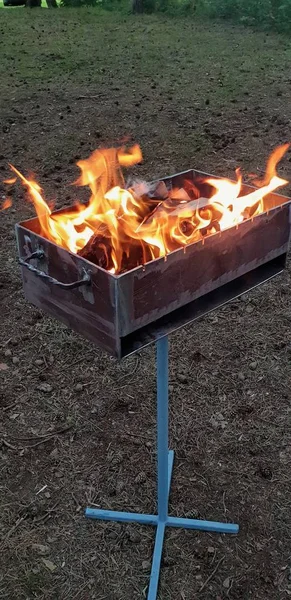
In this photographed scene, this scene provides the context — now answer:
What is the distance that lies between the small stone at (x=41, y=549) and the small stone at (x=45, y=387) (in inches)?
39.1

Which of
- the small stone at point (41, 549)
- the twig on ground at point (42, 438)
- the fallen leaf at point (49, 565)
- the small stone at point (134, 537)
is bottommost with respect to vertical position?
the fallen leaf at point (49, 565)

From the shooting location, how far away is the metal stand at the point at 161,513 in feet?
7.78

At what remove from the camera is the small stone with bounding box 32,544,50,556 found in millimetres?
2586

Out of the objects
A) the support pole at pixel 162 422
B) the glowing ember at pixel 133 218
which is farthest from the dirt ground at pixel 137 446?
the glowing ember at pixel 133 218

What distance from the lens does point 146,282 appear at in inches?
73.9

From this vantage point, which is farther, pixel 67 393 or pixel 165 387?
pixel 67 393

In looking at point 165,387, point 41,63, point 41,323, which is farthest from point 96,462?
point 41,63

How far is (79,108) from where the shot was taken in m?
7.94

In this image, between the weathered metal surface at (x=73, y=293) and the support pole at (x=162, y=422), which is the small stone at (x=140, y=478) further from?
the weathered metal surface at (x=73, y=293)

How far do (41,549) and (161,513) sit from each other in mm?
537

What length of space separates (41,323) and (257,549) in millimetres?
2064

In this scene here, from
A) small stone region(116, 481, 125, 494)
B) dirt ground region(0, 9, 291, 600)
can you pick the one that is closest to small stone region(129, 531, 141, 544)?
dirt ground region(0, 9, 291, 600)

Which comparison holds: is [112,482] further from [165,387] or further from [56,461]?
[165,387]

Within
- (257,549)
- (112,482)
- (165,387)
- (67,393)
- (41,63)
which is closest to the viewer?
(165,387)
